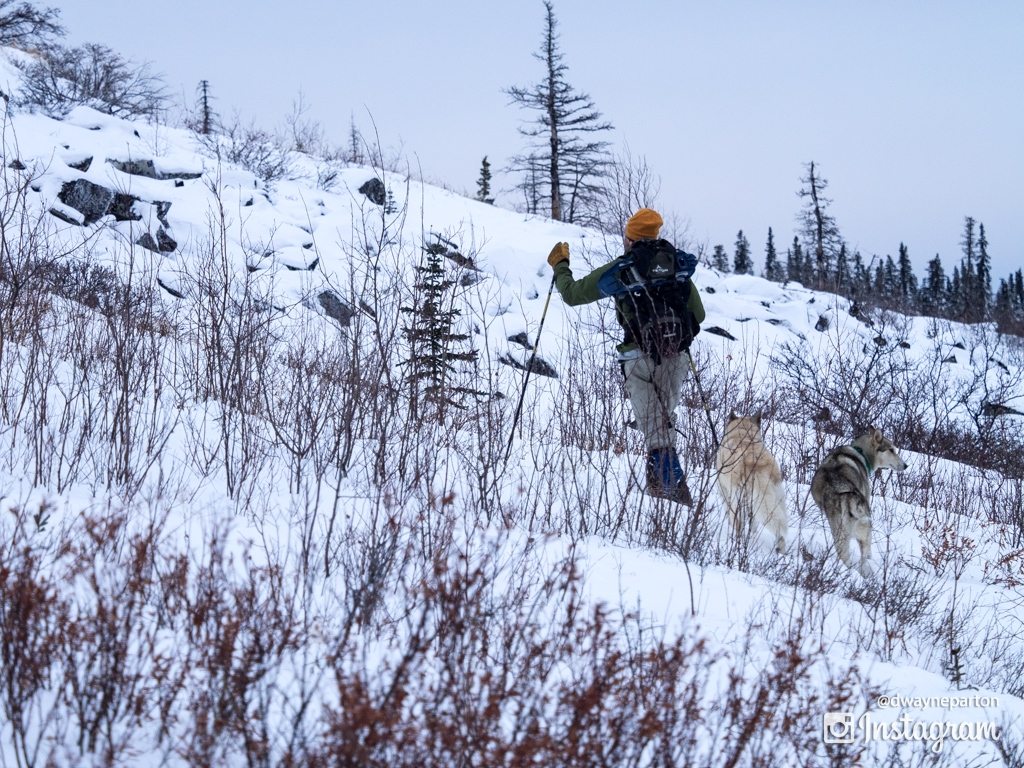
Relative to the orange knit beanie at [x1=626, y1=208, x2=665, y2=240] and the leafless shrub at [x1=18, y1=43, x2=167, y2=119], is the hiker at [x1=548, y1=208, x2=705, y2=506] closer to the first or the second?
the orange knit beanie at [x1=626, y1=208, x2=665, y2=240]

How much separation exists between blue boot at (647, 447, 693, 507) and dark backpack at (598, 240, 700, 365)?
2.02ft

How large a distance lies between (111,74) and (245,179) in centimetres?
693

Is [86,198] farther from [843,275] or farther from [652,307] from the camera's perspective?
[843,275]

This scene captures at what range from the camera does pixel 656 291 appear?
4547mm

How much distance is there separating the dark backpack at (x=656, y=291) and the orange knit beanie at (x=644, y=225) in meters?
0.12

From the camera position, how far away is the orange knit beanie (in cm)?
462

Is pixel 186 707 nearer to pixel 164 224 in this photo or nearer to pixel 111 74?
pixel 164 224

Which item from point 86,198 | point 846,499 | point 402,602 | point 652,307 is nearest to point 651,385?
point 652,307

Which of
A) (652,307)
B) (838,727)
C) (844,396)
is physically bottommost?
(838,727)

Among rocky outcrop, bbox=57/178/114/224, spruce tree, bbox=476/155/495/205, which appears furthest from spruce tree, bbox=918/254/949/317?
rocky outcrop, bbox=57/178/114/224

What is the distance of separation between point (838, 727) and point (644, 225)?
3.33 metres

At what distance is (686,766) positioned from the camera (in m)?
1.58

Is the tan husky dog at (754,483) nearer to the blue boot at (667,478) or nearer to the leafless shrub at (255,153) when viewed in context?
the blue boot at (667,478)

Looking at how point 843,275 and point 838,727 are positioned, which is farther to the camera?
point 843,275
